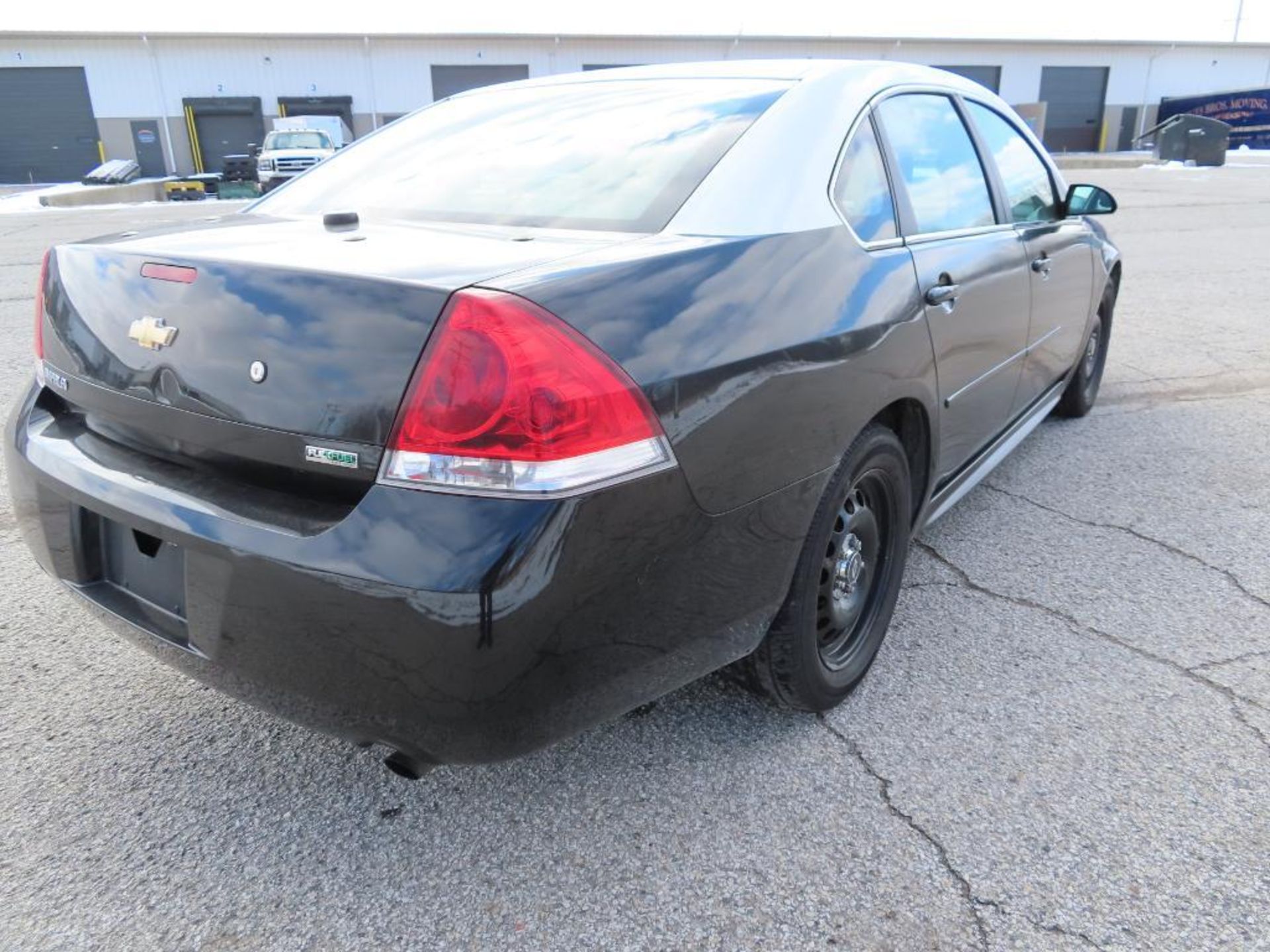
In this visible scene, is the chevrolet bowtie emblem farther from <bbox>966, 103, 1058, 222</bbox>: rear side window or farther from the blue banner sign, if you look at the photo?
the blue banner sign

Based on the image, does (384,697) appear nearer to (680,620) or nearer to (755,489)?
(680,620)

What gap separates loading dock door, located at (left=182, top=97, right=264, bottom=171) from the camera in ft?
115

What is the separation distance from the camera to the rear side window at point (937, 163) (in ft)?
9.00

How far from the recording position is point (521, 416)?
61.5 inches

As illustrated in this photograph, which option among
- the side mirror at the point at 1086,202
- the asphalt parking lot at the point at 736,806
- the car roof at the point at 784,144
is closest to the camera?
the asphalt parking lot at the point at 736,806

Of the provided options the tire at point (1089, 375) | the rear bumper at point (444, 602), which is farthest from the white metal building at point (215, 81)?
the rear bumper at point (444, 602)

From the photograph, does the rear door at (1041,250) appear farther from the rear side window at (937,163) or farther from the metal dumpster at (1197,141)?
the metal dumpster at (1197,141)

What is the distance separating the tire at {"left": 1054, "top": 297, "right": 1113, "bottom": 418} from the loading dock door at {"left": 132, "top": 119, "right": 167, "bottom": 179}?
3765 cm

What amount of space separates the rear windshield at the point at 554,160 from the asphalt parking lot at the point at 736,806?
132cm

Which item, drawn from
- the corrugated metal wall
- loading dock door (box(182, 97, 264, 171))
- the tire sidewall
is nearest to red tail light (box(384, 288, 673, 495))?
the tire sidewall

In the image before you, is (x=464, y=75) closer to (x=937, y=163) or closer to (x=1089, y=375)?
(x=1089, y=375)

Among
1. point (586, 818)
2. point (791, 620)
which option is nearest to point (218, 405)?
point (586, 818)

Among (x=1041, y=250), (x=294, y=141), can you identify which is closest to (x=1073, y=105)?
(x=294, y=141)

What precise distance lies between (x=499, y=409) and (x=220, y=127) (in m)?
39.4
